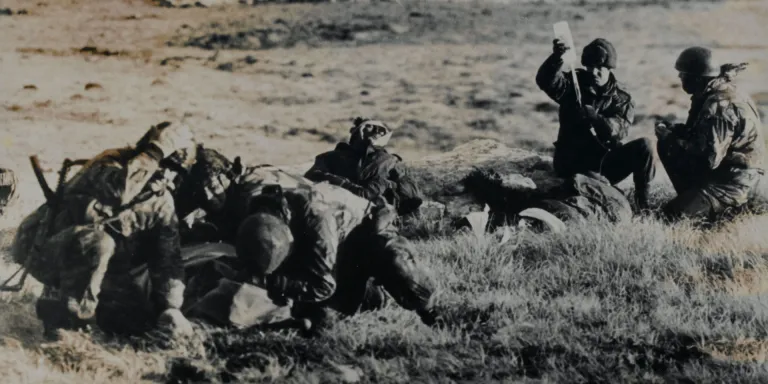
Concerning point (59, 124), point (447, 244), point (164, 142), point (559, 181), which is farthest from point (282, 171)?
point (559, 181)

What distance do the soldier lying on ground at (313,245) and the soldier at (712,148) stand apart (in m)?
1.73

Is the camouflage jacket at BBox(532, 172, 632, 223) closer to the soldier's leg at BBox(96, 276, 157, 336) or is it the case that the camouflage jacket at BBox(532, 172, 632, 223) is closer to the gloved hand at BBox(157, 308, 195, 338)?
the gloved hand at BBox(157, 308, 195, 338)

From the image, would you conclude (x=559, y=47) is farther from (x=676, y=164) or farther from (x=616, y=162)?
(x=676, y=164)

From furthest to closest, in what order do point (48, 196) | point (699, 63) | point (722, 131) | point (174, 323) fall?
point (699, 63), point (722, 131), point (48, 196), point (174, 323)

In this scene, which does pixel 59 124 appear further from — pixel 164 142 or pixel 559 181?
pixel 559 181

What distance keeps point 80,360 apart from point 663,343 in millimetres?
3155

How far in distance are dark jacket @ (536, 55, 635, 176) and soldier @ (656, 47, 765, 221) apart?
0.94 ft

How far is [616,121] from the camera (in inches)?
212

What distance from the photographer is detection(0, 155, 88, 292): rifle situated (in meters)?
4.89

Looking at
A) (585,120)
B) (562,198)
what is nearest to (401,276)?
(562,198)

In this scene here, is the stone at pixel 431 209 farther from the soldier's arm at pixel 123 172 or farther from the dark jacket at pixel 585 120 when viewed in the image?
the soldier's arm at pixel 123 172

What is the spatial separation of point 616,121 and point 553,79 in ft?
1.57

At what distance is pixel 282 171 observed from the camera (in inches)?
198

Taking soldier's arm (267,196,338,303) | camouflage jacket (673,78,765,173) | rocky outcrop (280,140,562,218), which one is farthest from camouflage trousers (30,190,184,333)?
camouflage jacket (673,78,765,173)
